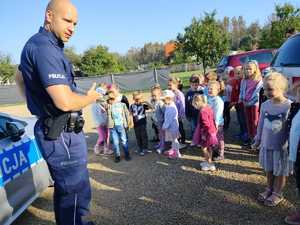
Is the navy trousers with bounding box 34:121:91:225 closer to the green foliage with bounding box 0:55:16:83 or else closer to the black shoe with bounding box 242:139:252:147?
the black shoe with bounding box 242:139:252:147

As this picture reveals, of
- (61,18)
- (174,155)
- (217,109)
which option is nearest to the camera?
(61,18)

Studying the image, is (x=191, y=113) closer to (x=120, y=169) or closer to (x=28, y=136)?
(x=120, y=169)

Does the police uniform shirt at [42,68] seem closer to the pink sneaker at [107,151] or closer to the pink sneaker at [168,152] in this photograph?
the pink sneaker at [168,152]

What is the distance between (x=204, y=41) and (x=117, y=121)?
17.8 meters

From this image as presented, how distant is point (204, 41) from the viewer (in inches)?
903

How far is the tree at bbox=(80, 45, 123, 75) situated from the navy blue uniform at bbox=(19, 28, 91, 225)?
115 feet

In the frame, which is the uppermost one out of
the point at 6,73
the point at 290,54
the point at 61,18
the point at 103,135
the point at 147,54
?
the point at 147,54

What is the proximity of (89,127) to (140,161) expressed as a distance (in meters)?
4.78

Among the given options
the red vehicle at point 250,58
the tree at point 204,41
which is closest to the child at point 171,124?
the red vehicle at point 250,58

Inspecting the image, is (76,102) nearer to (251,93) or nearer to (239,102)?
(251,93)

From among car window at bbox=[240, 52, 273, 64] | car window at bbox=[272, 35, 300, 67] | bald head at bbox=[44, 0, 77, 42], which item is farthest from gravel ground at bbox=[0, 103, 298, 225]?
car window at bbox=[240, 52, 273, 64]

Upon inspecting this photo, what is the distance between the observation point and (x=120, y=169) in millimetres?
5957

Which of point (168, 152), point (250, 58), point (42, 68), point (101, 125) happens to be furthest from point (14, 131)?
point (250, 58)

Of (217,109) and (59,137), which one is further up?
(59,137)
